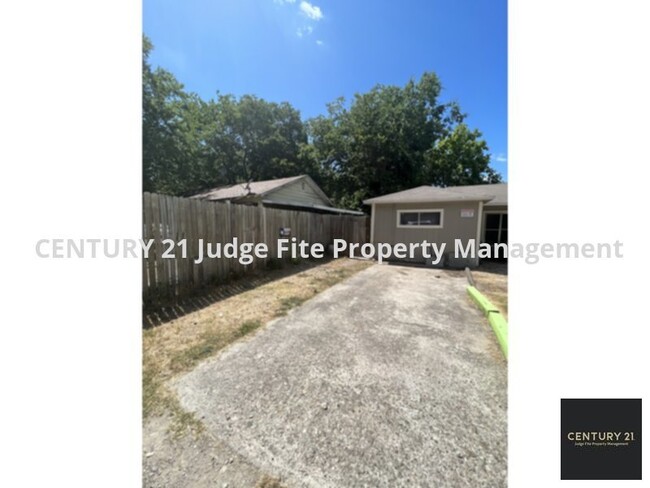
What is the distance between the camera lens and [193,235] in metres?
4.39

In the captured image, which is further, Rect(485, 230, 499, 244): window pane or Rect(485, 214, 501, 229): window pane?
Rect(485, 230, 499, 244): window pane

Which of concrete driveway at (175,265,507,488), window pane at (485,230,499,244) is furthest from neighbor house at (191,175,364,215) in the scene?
concrete driveway at (175,265,507,488)

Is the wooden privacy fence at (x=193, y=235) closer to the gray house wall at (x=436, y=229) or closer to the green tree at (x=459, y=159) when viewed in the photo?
the gray house wall at (x=436, y=229)

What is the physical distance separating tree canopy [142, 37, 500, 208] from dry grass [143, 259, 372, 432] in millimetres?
13410

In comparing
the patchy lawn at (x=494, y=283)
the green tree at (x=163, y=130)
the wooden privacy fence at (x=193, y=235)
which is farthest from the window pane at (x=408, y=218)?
the green tree at (x=163, y=130)

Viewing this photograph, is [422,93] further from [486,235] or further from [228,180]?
[228,180]

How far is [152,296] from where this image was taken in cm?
368

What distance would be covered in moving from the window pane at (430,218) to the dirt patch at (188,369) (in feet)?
19.0

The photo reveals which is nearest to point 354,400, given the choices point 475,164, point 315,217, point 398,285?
point 398,285

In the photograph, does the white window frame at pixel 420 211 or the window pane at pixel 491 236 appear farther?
the window pane at pixel 491 236

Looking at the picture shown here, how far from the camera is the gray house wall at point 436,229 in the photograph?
27.1 feet

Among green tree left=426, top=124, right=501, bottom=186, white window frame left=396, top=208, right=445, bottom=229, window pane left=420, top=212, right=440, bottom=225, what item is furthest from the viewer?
green tree left=426, top=124, right=501, bottom=186
